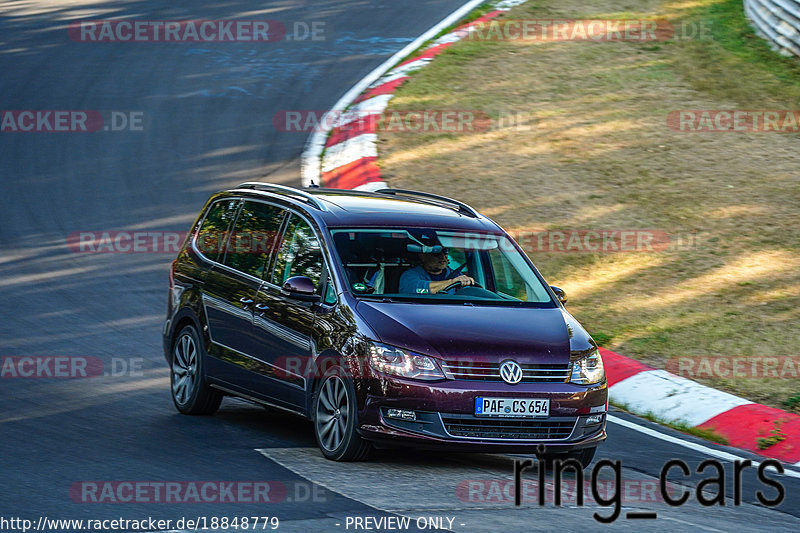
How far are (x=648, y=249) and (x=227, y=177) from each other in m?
5.83

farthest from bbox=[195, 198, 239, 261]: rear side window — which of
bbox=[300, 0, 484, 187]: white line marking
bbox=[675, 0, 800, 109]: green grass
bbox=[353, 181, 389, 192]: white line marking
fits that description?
bbox=[675, 0, 800, 109]: green grass

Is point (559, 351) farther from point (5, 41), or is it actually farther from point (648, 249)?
point (5, 41)

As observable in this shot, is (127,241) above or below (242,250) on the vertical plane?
below

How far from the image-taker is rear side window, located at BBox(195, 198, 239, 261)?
1039 cm

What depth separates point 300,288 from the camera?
342 inches

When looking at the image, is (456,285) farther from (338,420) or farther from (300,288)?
(338,420)

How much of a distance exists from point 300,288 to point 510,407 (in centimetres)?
170

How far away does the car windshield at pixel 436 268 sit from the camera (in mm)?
8914

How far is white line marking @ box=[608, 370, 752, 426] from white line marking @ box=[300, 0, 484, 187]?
4831 millimetres

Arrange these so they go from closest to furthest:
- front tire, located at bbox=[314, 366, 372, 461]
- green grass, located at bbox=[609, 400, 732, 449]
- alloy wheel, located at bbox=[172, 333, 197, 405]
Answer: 1. front tire, located at bbox=[314, 366, 372, 461]
2. alloy wheel, located at bbox=[172, 333, 197, 405]
3. green grass, located at bbox=[609, 400, 732, 449]

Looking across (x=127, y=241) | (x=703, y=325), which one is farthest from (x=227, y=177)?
(x=703, y=325)

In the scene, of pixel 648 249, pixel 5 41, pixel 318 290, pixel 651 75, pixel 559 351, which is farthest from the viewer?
pixel 5 41

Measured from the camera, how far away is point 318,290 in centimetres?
892

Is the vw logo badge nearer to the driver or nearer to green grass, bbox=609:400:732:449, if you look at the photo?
the driver
